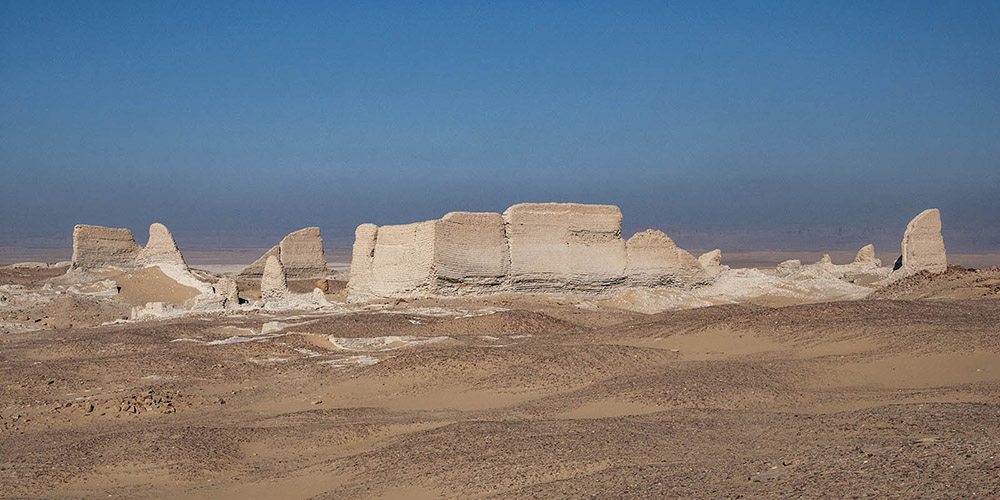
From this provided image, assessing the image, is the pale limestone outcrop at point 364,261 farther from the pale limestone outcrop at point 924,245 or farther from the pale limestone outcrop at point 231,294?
the pale limestone outcrop at point 924,245

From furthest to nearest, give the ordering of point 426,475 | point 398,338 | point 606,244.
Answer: point 606,244, point 398,338, point 426,475

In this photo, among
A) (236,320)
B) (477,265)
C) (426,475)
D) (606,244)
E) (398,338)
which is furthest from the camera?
(606,244)

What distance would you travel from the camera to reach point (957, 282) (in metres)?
19.3

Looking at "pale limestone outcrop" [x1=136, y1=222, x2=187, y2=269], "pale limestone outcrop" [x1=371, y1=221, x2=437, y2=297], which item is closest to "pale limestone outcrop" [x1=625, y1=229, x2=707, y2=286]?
"pale limestone outcrop" [x1=371, y1=221, x2=437, y2=297]

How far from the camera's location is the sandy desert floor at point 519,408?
5.83 m

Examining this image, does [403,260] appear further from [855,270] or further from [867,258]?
[867,258]

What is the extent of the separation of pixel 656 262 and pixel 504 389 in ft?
47.3

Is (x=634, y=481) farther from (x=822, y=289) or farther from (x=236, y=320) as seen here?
(x=822, y=289)

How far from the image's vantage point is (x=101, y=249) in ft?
98.7

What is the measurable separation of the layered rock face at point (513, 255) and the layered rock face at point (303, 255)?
10.1 meters

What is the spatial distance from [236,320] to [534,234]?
8.03m

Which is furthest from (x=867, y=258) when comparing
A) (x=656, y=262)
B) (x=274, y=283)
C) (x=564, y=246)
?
(x=274, y=283)

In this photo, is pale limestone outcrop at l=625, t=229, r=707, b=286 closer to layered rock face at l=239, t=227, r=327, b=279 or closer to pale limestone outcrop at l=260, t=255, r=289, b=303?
pale limestone outcrop at l=260, t=255, r=289, b=303

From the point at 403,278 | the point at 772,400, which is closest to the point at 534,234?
the point at 403,278
